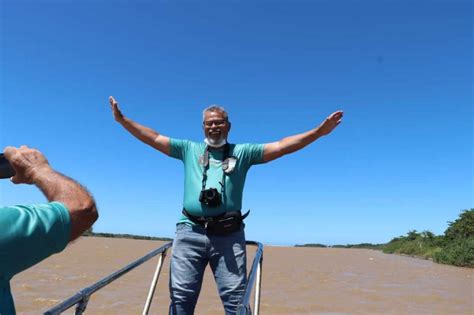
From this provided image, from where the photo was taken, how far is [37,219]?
1.12m

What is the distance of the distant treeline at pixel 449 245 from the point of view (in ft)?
58.7

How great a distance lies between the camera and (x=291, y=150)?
11.4 ft

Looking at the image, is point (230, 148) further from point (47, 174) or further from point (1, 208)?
point (1, 208)

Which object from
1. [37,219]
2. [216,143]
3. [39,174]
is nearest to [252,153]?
[216,143]

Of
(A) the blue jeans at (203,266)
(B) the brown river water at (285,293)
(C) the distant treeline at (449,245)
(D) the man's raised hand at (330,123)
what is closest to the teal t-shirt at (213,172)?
(A) the blue jeans at (203,266)

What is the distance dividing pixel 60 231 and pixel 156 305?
6052 mm

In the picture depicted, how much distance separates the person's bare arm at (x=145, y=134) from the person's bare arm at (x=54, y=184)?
7.22ft

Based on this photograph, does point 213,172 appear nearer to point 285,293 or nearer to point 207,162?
point 207,162

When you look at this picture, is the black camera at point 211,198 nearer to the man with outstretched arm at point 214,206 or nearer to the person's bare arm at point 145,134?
the man with outstretched arm at point 214,206

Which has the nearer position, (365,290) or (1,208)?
(1,208)

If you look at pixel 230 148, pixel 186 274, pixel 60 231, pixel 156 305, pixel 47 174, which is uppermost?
pixel 230 148

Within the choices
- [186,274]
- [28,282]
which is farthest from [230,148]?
[28,282]

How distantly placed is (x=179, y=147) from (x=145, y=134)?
0.95ft

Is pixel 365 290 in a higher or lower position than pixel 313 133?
lower
